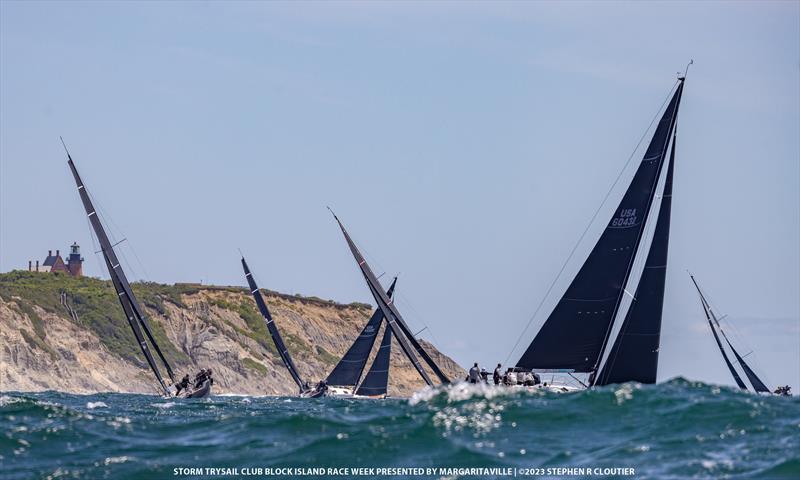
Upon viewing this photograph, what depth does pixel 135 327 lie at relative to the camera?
5209cm

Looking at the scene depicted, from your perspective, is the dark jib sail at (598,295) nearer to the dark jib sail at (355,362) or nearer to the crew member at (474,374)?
the crew member at (474,374)

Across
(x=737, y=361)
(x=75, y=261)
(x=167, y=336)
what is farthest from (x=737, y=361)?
(x=75, y=261)

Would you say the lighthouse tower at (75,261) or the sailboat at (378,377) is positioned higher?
the lighthouse tower at (75,261)

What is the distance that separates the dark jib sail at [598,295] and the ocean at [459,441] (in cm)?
1028

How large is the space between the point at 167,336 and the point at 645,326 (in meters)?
70.9

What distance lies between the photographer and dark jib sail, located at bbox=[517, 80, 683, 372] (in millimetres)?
35250

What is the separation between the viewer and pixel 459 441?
21047 millimetres

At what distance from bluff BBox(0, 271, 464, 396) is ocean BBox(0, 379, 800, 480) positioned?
61.2 metres

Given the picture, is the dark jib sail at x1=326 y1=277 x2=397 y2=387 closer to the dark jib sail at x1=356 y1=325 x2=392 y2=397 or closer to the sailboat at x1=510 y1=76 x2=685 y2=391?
the dark jib sail at x1=356 y1=325 x2=392 y2=397

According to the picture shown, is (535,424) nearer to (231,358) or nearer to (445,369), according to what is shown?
(231,358)

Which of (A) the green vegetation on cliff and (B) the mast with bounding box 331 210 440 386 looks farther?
(A) the green vegetation on cliff

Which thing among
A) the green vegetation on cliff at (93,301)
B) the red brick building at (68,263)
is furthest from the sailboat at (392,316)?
the red brick building at (68,263)

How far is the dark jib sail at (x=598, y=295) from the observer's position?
116ft

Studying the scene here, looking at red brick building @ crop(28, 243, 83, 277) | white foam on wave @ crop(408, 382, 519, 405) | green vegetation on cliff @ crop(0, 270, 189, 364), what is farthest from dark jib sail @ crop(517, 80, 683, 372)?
red brick building @ crop(28, 243, 83, 277)
